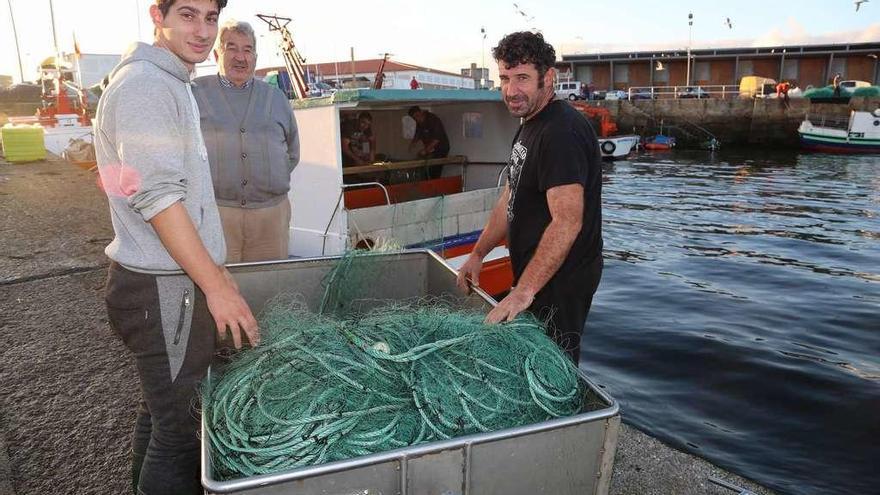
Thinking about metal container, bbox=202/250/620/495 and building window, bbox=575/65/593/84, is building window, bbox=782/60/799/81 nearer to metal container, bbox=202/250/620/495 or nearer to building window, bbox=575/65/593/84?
building window, bbox=575/65/593/84

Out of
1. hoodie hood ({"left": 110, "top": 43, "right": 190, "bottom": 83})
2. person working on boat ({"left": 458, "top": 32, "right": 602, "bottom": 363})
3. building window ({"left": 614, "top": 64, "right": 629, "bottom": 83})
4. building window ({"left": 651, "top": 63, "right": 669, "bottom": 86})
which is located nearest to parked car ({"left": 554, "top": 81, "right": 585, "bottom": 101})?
building window ({"left": 614, "top": 64, "right": 629, "bottom": 83})

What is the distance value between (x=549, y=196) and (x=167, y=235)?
1563 millimetres

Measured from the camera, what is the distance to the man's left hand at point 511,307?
224cm

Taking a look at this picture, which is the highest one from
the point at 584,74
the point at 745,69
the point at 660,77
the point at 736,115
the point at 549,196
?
the point at 584,74

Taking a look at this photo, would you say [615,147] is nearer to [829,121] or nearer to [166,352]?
[829,121]

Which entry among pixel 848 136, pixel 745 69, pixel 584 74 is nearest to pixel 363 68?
pixel 584 74

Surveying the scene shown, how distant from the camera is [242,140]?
3.76 metres

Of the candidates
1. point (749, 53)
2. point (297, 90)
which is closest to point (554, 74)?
point (297, 90)

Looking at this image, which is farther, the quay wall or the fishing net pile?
the quay wall

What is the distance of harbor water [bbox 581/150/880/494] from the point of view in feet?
15.9

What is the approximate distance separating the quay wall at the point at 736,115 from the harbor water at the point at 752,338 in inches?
906

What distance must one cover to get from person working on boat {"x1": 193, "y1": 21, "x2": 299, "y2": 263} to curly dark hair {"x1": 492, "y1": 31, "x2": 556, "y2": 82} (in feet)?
5.79

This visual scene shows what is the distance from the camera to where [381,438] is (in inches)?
64.7

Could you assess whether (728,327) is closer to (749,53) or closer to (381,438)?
(381,438)
